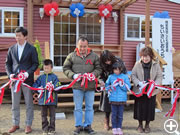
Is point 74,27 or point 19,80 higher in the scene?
point 74,27

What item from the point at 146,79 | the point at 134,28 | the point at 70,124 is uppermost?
the point at 134,28

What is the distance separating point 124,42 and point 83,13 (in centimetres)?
228

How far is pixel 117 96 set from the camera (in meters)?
3.63

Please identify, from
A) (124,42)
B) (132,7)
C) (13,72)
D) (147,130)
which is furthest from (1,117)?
(132,7)

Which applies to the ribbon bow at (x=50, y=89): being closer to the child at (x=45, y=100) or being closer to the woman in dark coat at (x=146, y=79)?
the child at (x=45, y=100)

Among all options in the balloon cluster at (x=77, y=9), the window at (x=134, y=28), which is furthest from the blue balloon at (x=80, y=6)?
the window at (x=134, y=28)

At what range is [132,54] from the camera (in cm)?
936

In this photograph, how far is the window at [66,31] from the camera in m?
8.40

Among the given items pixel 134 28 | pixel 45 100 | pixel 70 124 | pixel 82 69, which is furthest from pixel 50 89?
pixel 134 28

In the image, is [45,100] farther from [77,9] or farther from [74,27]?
[74,27]

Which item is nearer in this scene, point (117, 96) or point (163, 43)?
point (117, 96)

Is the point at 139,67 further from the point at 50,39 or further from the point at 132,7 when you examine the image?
the point at 132,7

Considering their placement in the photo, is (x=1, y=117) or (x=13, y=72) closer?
(x=13, y=72)

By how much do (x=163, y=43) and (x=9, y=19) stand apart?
18.4ft
